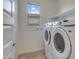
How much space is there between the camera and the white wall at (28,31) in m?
3.90

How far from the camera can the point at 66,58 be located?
5.04ft

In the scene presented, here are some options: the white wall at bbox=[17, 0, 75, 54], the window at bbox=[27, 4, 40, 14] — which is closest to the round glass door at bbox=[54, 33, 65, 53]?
the white wall at bbox=[17, 0, 75, 54]

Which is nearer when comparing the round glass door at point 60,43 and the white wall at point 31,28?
the round glass door at point 60,43

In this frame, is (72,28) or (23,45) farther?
(23,45)

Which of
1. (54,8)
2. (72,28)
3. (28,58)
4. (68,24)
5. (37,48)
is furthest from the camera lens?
(54,8)

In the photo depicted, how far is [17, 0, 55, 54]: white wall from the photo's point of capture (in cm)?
390

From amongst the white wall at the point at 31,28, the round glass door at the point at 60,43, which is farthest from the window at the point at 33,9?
the round glass door at the point at 60,43

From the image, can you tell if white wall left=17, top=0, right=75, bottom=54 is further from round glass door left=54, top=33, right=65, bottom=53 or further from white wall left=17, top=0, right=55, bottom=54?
round glass door left=54, top=33, right=65, bottom=53

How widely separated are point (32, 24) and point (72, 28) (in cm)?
285

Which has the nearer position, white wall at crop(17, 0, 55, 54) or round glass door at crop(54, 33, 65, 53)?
round glass door at crop(54, 33, 65, 53)

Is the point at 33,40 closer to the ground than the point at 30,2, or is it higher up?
closer to the ground

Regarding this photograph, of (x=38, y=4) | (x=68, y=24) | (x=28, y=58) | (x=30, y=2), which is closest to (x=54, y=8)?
(x=38, y=4)

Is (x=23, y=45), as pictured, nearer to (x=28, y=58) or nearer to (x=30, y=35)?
(x=30, y=35)

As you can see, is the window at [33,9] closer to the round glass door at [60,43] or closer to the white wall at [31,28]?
the white wall at [31,28]
